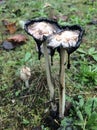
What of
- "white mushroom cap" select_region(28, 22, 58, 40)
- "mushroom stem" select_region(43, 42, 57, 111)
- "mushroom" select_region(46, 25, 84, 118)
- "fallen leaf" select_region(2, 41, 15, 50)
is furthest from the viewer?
"fallen leaf" select_region(2, 41, 15, 50)

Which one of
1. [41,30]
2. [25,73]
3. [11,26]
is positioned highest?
[11,26]

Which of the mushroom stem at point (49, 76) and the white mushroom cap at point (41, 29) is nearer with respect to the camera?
the white mushroom cap at point (41, 29)

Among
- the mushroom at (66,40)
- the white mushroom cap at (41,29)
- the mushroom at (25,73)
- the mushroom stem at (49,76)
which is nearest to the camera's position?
the mushroom at (66,40)

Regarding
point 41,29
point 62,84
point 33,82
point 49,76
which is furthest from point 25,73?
point 41,29

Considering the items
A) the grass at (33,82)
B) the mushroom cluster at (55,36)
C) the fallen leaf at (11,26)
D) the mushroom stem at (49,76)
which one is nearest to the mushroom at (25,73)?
the grass at (33,82)

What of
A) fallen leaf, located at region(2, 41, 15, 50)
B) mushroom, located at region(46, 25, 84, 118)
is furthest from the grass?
mushroom, located at region(46, 25, 84, 118)

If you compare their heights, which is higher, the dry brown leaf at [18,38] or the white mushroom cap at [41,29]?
the white mushroom cap at [41,29]

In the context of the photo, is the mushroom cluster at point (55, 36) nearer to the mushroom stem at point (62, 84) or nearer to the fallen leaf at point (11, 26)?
the mushroom stem at point (62, 84)

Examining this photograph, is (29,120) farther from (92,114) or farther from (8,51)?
(8,51)

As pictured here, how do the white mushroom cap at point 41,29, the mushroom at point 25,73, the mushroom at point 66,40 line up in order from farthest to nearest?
the mushroom at point 25,73
the white mushroom cap at point 41,29
the mushroom at point 66,40

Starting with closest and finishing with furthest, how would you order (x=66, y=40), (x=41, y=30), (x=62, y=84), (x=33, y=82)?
(x=66, y=40) < (x=41, y=30) < (x=62, y=84) < (x=33, y=82)

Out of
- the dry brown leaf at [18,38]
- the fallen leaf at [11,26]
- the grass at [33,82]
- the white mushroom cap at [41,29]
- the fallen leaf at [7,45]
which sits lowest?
the grass at [33,82]

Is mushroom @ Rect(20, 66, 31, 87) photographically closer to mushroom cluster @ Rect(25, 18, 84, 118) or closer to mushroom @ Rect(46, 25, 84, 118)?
mushroom cluster @ Rect(25, 18, 84, 118)

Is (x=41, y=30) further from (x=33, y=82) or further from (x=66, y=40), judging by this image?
(x=33, y=82)
